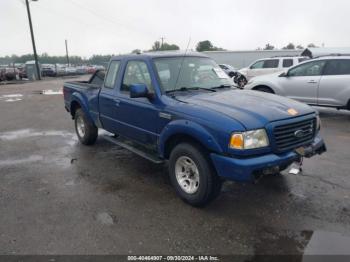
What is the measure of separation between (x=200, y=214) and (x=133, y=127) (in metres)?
1.79

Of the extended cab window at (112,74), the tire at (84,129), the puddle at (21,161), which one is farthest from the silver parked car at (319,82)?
the puddle at (21,161)

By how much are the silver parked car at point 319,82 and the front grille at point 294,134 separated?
17.4 ft

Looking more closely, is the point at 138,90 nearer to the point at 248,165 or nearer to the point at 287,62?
the point at 248,165

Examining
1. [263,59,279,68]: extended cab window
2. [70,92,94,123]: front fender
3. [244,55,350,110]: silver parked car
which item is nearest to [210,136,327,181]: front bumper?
[70,92,94,123]: front fender

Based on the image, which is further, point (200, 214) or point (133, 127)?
point (133, 127)

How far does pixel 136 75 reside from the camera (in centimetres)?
504

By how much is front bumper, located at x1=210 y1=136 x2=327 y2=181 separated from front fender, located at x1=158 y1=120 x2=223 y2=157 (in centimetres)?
12

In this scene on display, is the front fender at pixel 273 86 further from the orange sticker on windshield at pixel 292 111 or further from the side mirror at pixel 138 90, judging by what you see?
the side mirror at pixel 138 90

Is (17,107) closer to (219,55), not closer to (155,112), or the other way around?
(155,112)

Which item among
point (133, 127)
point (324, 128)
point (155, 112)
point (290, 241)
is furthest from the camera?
point (324, 128)

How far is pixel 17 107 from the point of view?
511 inches

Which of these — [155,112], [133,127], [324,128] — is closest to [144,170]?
[133,127]

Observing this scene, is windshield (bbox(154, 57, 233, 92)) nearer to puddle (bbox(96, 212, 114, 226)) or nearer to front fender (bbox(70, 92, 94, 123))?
puddle (bbox(96, 212, 114, 226))

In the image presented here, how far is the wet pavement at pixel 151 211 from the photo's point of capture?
3.30 m
